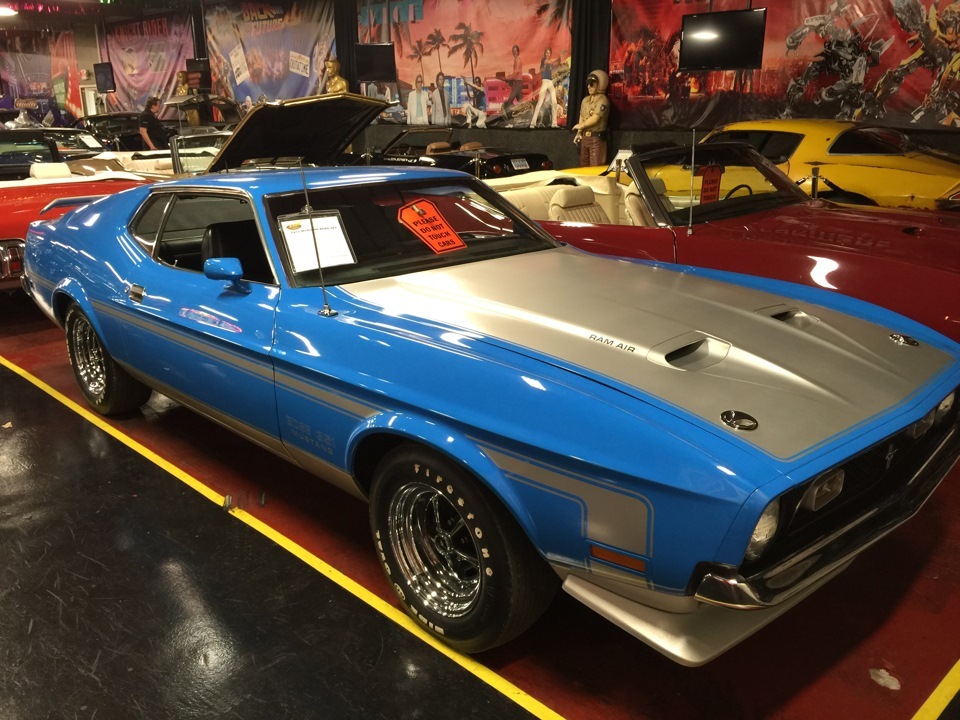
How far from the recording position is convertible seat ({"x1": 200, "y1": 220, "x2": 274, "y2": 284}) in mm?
2740

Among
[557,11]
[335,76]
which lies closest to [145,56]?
[335,76]

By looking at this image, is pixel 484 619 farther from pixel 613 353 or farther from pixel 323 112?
pixel 323 112

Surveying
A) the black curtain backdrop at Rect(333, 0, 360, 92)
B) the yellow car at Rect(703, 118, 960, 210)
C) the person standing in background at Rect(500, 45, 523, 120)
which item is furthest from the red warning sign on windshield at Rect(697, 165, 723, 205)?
the black curtain backdrop at Rect(333, 0, 360, 92)

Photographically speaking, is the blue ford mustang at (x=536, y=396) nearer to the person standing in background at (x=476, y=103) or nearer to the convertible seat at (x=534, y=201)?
the convertible seat at (x=534, y=201)

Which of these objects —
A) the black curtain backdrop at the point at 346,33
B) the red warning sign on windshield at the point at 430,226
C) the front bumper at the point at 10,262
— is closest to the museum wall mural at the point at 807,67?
the black curtain backdrop at the point at 346,33

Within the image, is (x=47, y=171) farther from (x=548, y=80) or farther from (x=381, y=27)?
(x=381, y=27)

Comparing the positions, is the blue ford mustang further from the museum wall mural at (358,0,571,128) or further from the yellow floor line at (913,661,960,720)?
the museum wall mural at (358,0,571,128)

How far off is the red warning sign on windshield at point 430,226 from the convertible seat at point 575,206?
1.94 metres

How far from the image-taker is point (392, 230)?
288 centimetres

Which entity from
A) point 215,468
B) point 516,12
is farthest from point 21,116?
point 215,468

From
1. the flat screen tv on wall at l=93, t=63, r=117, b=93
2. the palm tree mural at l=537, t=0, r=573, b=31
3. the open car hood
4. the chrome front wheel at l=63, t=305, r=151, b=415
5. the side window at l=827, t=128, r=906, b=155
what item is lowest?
the chrome front wheel at l=63, t=305, r=151, b=415

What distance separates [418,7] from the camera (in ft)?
41.5

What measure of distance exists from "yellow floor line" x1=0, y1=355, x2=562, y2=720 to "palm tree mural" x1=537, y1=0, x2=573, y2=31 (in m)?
8.74

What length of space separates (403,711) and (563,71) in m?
10.2
